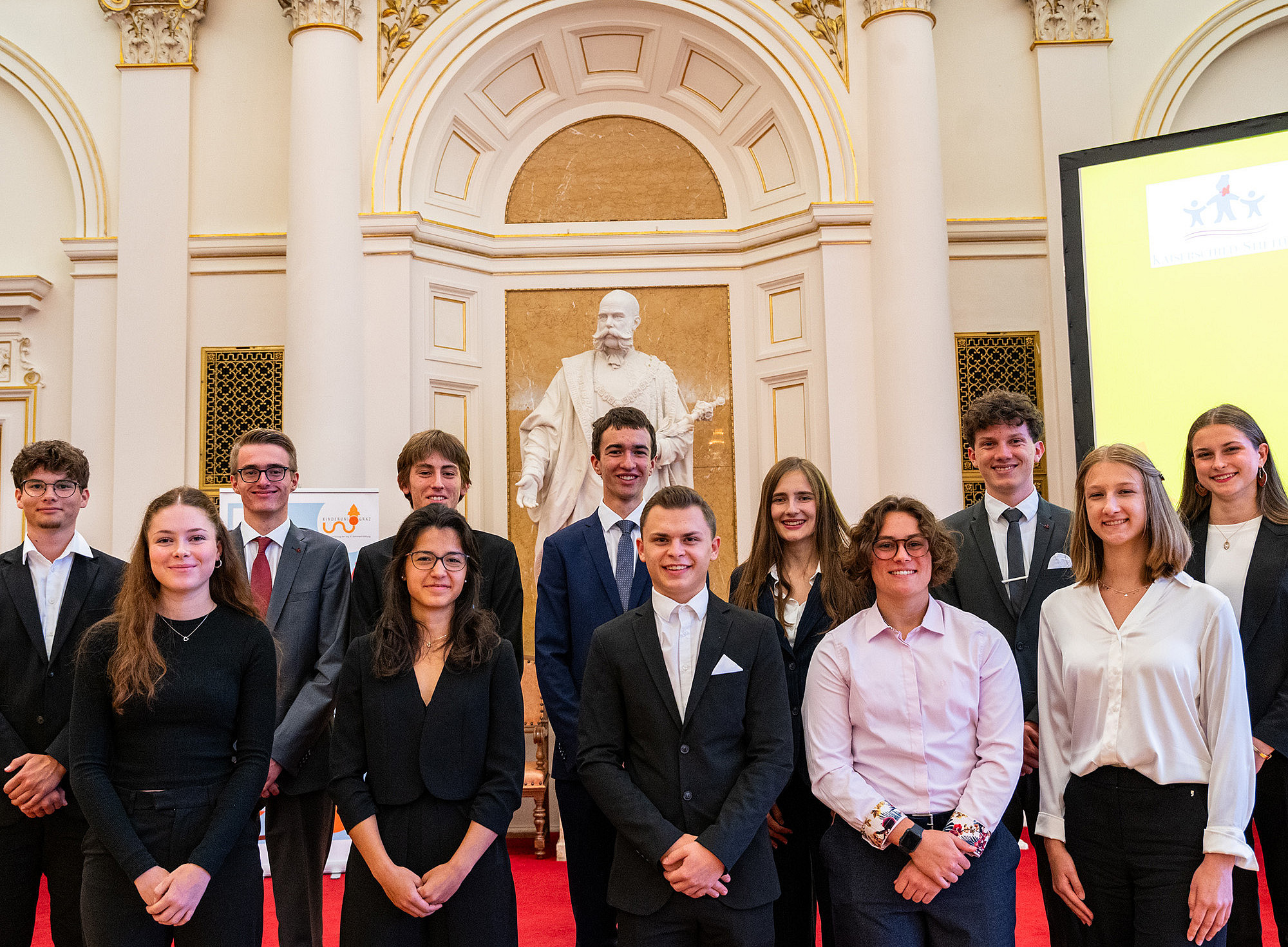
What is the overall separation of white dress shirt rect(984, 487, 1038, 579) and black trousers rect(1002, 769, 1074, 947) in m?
0.56

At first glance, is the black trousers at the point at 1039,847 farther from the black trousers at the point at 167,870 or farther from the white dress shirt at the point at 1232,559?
the black trousers at the point at 167,870

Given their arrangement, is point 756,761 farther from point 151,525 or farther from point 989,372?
point 989,372

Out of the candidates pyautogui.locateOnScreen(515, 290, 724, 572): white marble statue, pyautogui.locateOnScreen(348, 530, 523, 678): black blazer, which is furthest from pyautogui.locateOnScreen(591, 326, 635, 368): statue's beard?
pyautogui.locateOnScreen(348, 530, 523, 678): black blazer

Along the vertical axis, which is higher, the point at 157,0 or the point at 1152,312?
the point at 157,0

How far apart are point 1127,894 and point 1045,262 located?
5128 millimetres

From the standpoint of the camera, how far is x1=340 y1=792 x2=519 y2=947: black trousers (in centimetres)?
231

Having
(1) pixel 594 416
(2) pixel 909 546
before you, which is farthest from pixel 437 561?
(1) pixel 594 416

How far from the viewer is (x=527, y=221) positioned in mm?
7188

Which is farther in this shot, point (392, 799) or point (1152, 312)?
A: point (1152, 312)

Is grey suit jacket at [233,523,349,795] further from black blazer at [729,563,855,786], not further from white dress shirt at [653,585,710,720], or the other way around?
black blazer at [729,563,855,786]

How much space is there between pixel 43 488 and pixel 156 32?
4875mm

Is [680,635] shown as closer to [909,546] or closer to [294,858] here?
[909,546]

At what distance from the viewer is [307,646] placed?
3043mm

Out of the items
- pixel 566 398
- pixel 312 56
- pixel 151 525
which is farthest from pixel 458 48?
pixel 151 525
